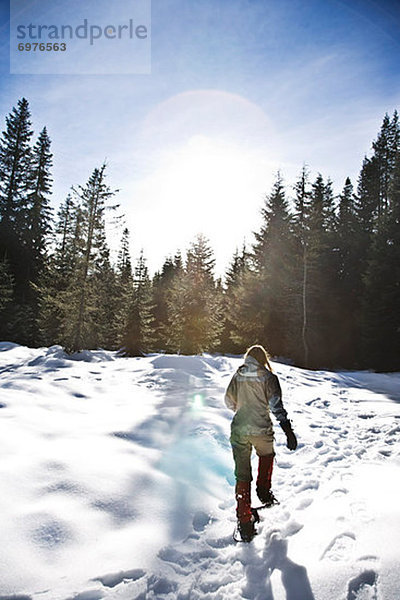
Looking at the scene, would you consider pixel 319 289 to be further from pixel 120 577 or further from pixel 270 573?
pixel 120 577

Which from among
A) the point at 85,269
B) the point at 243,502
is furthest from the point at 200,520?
the point at 85,269

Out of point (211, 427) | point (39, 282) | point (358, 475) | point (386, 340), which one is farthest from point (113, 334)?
point (358, 475)

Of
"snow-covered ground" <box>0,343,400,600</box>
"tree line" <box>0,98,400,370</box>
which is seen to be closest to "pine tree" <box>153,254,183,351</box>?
"tree line" <box>0,98,400,370</box>

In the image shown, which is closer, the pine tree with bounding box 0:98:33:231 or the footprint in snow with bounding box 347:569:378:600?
the footprint in snow with bounding box 347:569:378:600

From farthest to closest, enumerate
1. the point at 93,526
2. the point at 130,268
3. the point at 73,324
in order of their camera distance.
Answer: the point at 130,268 → the point at 73,324 → the point at 93,526

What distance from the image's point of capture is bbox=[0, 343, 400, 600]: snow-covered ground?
2473 millimetres

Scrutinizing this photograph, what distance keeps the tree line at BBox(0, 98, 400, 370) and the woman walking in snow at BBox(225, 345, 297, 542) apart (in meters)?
14.5

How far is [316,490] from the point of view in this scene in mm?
4145

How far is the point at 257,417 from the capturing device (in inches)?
144

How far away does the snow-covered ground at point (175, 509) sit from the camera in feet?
8.11

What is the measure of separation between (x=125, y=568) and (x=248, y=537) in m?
1.25

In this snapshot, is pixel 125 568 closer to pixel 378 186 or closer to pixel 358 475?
pixel 358 475

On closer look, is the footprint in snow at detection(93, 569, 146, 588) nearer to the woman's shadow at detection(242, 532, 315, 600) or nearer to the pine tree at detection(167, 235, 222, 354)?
the woman's shadow at detection(242, 532, 315, 600)

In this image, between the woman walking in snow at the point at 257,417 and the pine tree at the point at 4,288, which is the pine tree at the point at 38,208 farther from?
the woman walking in snow at the point at 257,417
